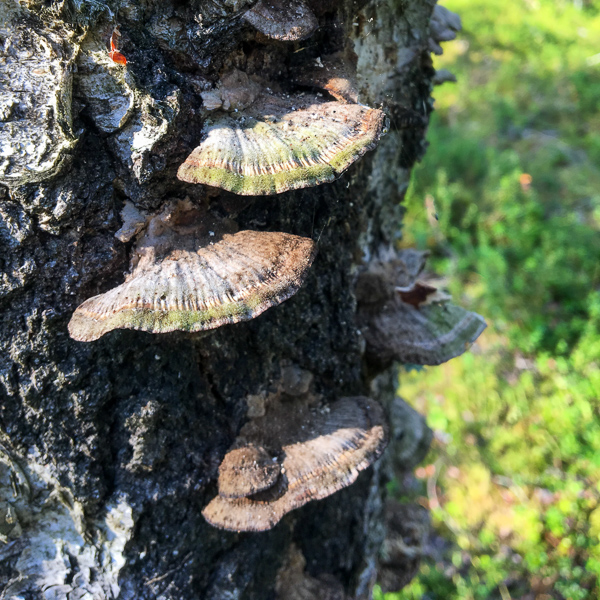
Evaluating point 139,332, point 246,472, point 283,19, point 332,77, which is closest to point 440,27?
point 332,77

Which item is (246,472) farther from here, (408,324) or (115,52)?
(115,52)

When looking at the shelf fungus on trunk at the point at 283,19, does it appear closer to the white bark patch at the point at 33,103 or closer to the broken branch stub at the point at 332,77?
the broken branch stub at the point at 332,77

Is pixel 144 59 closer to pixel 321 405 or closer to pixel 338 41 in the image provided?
pixel 338 41

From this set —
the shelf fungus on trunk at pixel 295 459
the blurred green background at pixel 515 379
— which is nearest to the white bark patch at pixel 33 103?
the shelf fungus on trunk at pixel 295 459

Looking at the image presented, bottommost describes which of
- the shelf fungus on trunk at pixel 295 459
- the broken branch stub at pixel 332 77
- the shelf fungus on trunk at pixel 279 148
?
the shelf fungus on trunk at pixel 295 459

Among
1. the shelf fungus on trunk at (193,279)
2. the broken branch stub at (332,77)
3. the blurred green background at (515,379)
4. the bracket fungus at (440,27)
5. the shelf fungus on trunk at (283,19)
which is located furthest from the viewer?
the blurred green background at (515,379)
